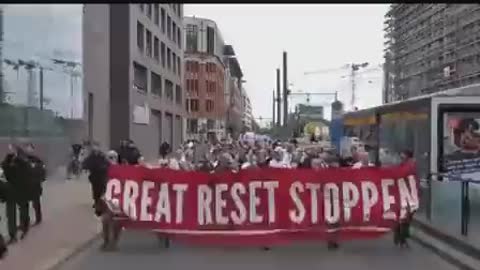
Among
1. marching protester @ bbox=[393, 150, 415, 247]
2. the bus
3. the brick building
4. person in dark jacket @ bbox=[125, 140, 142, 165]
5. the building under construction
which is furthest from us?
the brick building

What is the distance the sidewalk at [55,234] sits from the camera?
12.5 meters

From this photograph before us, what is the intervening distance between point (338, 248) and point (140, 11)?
48071 mm

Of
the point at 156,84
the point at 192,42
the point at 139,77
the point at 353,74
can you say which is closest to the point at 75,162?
the point at 139,77

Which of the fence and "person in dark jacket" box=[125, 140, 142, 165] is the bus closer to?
"person in dark jacket" box=[125, 140, 142, 165]

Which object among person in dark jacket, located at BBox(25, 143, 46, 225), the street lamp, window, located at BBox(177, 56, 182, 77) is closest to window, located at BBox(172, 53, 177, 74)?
window, located at BBox(177, 56, 182, 77)

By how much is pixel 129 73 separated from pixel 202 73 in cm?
7829

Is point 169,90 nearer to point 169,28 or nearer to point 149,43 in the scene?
point 169,28

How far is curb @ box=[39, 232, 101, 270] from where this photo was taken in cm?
1218

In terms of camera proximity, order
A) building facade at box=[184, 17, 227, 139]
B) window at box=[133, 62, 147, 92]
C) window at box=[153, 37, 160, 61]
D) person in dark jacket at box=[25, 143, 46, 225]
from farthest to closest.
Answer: building facade at box=[184, 17, 227, 139] → window at box=[153, 37, 160, 61] → window at box=[133, 62, 147, 92] → person in dark jacket at box=[25, 143, 46, 225]

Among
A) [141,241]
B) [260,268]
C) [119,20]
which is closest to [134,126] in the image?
[119,20]

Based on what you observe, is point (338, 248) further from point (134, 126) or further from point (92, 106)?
point (134, 126)

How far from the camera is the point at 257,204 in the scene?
46.4 feet

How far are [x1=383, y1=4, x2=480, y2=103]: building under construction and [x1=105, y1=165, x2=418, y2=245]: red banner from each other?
49.0 metres

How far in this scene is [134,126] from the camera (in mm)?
58531
